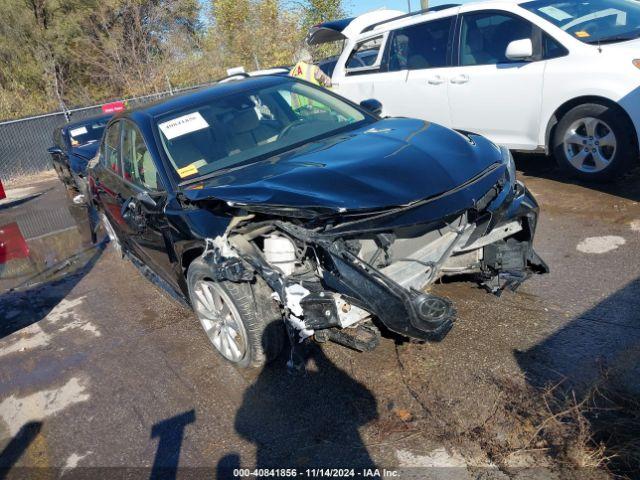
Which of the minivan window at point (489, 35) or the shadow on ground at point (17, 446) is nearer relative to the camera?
the shadow on ground at point (17, 446)

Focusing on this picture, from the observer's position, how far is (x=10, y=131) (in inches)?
582

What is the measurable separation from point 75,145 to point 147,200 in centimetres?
686

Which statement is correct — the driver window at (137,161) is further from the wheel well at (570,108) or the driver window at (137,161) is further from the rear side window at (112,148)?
the wheel well at (570,108)

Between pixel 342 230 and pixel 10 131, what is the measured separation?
14.9 m

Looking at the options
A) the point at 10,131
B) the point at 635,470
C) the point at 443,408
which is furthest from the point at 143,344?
the point at 10,131

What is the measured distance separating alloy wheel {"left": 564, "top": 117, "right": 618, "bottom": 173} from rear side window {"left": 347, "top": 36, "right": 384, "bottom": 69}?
2.87 m

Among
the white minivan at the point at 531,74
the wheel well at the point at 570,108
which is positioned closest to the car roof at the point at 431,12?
the white minivan at the point at 531,74

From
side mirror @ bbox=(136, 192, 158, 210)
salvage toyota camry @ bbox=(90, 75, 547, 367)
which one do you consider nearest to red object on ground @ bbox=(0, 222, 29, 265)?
salvage toyota camry @ bbox=(90, 75, 547, 367)

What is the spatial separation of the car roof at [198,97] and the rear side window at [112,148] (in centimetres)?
24

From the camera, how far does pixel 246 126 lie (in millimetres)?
4082

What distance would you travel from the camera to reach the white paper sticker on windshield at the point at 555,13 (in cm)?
556

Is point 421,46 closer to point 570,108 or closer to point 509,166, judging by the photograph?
point 570,108

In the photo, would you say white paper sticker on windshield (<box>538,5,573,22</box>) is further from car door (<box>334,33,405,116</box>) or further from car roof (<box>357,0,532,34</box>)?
car door (<box>334,33,405,116</box>)

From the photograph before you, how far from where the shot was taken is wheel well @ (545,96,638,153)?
16.5 ft
